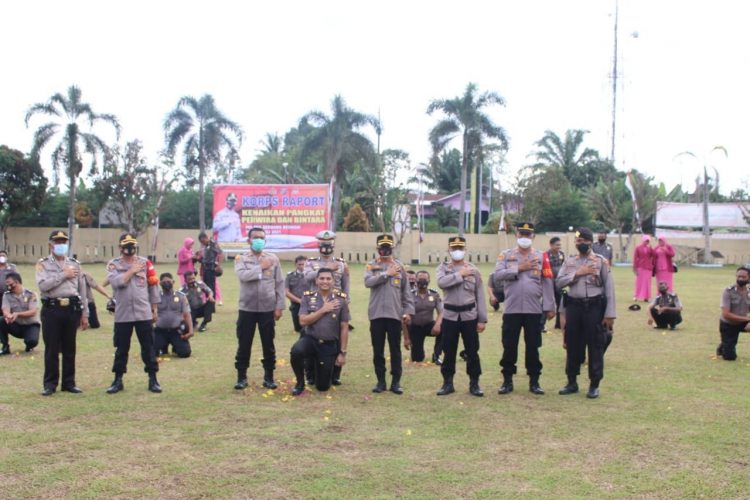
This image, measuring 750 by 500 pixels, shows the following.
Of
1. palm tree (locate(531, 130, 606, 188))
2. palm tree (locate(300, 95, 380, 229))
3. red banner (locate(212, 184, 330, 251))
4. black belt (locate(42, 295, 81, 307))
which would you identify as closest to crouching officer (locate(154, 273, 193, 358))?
black belt (locate(42, 295, 81, 307))

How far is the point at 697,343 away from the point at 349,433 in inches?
308

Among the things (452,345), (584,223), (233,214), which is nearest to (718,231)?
(584,223)

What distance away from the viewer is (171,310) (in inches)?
436

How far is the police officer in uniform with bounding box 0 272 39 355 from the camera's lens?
11.0 m

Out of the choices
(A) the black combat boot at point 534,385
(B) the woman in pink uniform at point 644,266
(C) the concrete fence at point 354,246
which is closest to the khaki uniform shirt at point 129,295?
(A) the black combat boot at point 534,385

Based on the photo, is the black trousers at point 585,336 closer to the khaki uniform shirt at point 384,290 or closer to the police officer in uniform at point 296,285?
the khaki uniform shirt at point 384,290

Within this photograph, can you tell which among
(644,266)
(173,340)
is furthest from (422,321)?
(644,266)

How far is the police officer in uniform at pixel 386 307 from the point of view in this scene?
8484mm

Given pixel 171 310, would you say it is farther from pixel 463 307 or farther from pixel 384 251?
pixel 463 307

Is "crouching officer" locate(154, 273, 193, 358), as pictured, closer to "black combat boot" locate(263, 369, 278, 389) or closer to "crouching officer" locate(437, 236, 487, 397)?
"black combat boot" locate(263, 369, 278, 389)

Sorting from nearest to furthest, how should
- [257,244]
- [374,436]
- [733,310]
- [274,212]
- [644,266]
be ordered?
[374,436] → [257,244] → [733,310] → [644,266] → [274,212]

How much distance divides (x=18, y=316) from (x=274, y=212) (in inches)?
1094

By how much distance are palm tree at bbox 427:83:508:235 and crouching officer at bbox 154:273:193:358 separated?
3164 cm

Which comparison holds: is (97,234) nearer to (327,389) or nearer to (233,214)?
(233,214)
